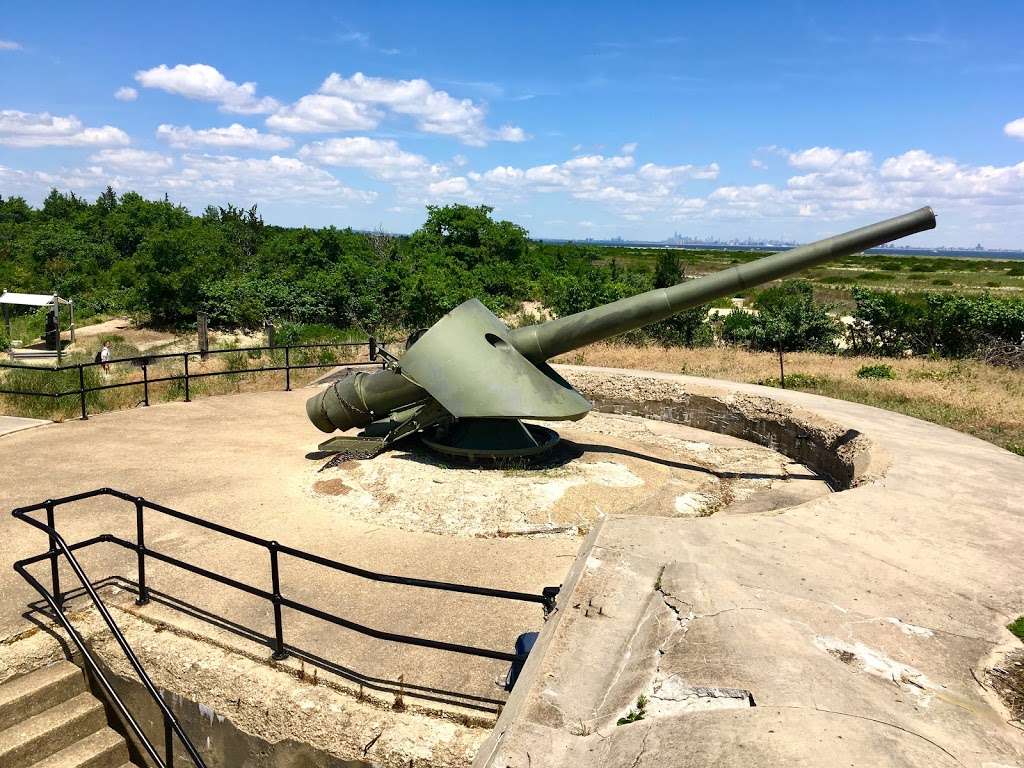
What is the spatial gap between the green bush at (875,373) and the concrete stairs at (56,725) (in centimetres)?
1380

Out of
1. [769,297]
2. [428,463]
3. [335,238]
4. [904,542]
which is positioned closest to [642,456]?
[428,463]

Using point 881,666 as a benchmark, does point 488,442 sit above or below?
above

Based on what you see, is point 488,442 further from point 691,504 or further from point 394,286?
point 394,286

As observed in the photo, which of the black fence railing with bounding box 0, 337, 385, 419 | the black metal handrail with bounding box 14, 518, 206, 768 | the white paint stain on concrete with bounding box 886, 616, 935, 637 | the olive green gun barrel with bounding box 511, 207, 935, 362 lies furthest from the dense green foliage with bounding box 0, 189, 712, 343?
the black metal handrail with bounding box 14, 518, 206, 768

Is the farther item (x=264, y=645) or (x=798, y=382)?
(x=798, y=382)

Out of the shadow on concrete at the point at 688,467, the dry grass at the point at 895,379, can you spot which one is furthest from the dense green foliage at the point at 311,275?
the shadow on concrete at the point at 688,467

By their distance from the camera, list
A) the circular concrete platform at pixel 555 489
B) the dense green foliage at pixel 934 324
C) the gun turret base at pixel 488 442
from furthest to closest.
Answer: the dense green foliage at pixel 934 324 → the gun turret base at pixel 488 442 → the circular concrete platform at pixel 555 489

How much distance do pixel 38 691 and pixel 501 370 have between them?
479cm

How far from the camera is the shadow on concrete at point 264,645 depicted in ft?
12.7

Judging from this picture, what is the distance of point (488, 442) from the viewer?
8.02 m

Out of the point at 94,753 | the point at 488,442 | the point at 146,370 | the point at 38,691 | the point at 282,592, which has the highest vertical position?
the point at 146,370

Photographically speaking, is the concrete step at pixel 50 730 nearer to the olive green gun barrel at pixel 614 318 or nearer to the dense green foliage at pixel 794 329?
the olive green gun barrel at pixel 614 318

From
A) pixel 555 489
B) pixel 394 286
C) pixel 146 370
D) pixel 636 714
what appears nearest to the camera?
pixel 636 714

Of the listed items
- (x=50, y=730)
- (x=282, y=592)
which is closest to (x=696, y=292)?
(x=282, y=592)
